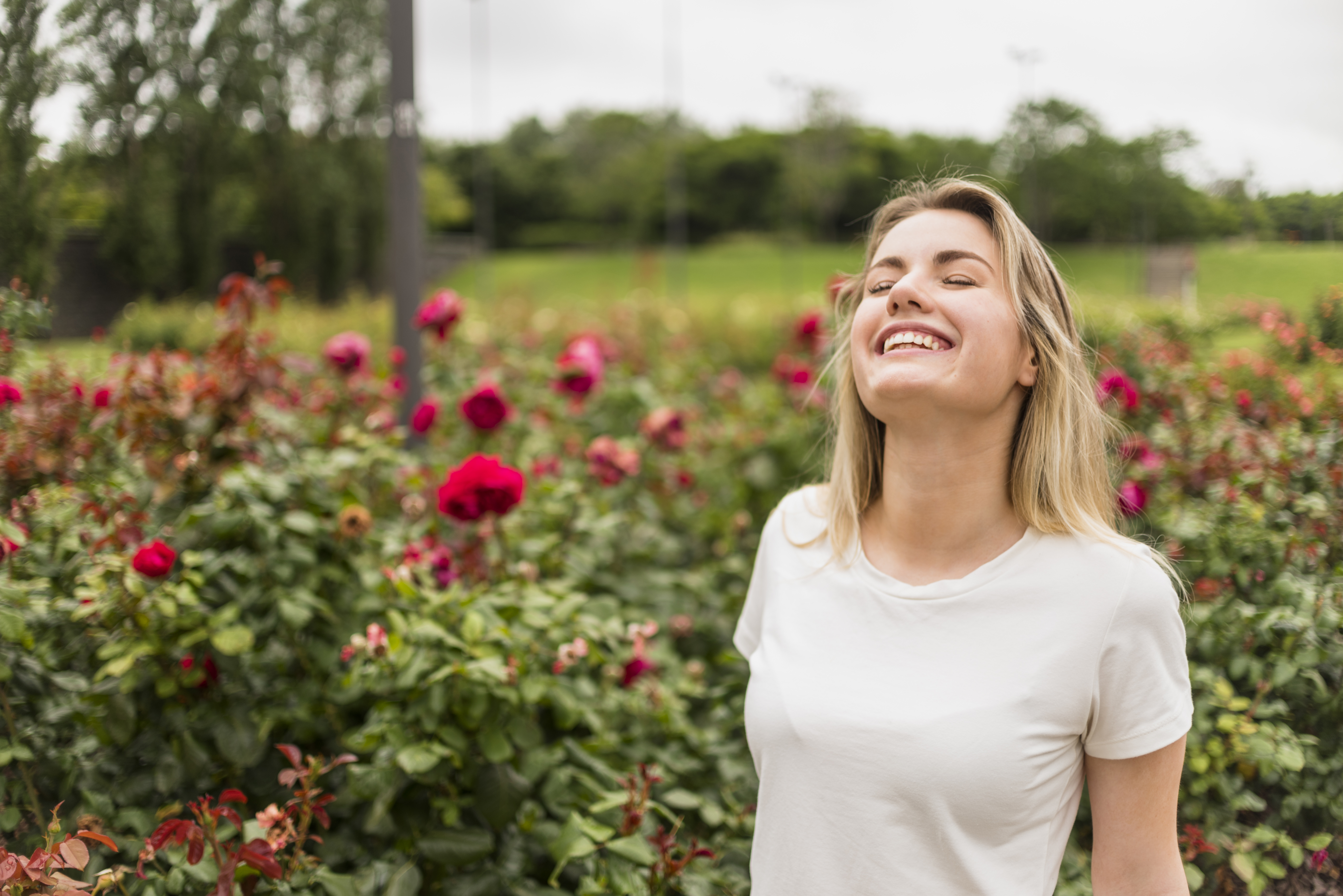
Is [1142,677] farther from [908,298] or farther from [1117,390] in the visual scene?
[1117,390]

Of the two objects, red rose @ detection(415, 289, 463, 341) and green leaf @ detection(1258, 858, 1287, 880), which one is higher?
red rose @ detection(415, 289, 463, 341)

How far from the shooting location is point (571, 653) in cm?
160

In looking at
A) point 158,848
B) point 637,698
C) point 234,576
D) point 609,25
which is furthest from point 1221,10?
point 609,25

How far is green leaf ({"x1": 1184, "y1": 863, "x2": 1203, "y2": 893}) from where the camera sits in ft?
4.75

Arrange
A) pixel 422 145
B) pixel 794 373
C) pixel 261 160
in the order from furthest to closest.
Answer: pixel 422 145
pixel 794 373
pixel 261 160

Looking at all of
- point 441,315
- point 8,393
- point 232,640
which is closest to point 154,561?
point 232,640

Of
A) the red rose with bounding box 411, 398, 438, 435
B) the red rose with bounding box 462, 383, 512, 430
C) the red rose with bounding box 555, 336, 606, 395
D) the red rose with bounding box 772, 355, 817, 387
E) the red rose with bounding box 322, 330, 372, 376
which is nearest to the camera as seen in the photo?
the red rose with bounding box 462, 383, 512, 430

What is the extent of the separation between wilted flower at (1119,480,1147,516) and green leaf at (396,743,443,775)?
1.33 m

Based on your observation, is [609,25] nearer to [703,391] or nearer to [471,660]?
[703,391]

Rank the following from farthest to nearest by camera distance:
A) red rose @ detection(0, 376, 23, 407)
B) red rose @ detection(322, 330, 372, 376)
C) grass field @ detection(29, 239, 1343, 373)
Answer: red rose @ detection(322, 330, 372, 376), grass field @ detection(29, 239, 1343, 373), red rose @ detection(0, 376, 23, 407)

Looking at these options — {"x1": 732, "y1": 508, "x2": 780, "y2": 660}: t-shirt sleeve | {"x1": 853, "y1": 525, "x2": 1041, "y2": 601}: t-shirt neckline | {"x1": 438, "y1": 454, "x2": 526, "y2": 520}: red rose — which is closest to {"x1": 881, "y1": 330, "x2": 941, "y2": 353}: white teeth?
{"x1": 853, "y1": 525, "x2": 1041, "y2": 601}: t-shirt neckline

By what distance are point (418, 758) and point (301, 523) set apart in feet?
1.85

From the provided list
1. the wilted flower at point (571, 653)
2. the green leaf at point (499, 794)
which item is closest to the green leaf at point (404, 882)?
the green leaf at point (499, 794)

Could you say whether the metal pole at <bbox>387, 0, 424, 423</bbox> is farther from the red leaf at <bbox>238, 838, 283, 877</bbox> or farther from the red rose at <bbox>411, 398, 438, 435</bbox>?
the red leaf at <bbox>238, 838, 283, 877</bbox>
